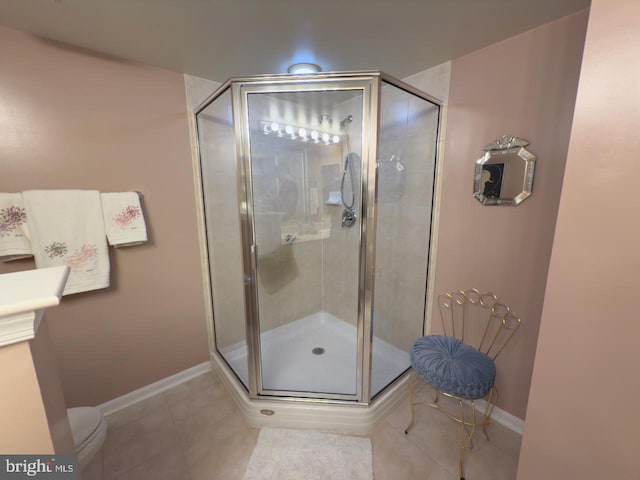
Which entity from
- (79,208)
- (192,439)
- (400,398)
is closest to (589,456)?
(400,398)

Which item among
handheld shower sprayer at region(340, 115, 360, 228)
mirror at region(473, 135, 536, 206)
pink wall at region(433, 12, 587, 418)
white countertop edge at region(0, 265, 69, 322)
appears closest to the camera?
white countertop edge at region(0, 265, 69, 322)

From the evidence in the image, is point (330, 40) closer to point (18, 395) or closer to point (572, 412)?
point (18, 395)

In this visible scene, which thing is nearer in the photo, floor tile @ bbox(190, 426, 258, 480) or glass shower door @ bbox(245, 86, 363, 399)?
floor tile @ bbox(190, 426, 258, 480)

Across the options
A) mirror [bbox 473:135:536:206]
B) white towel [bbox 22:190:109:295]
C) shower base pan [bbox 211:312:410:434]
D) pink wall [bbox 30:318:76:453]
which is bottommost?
shower base pan [bbox 211:312:410:434]

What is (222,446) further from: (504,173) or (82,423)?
(504,173)

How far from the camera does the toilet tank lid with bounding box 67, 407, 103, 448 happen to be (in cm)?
107

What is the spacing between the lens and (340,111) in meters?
1.96

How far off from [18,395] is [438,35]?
205 centimetres

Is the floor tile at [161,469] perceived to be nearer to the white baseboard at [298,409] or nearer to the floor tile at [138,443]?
the floor tile at [138,443]

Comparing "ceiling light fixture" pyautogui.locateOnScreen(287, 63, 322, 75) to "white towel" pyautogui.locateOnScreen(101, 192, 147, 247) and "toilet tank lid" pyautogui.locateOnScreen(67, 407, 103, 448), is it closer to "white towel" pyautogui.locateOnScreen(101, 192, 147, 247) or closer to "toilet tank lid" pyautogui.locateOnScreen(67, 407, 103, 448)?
"white towel" pyautogui.locateOnScreen(101, 192, 147, 247)

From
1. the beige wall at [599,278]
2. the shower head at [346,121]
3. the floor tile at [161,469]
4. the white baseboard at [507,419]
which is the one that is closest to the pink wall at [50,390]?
the floor tile at [161,469]

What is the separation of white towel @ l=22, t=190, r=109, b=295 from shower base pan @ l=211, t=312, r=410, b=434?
3.48ft

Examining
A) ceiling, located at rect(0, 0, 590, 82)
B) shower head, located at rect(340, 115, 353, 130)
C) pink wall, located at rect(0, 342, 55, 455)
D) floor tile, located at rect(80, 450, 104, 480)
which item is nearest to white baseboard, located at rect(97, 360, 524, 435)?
floor tile, located at rect(80, 450, 104, 480)

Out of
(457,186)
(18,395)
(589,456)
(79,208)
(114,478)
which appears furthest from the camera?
(457,186)
